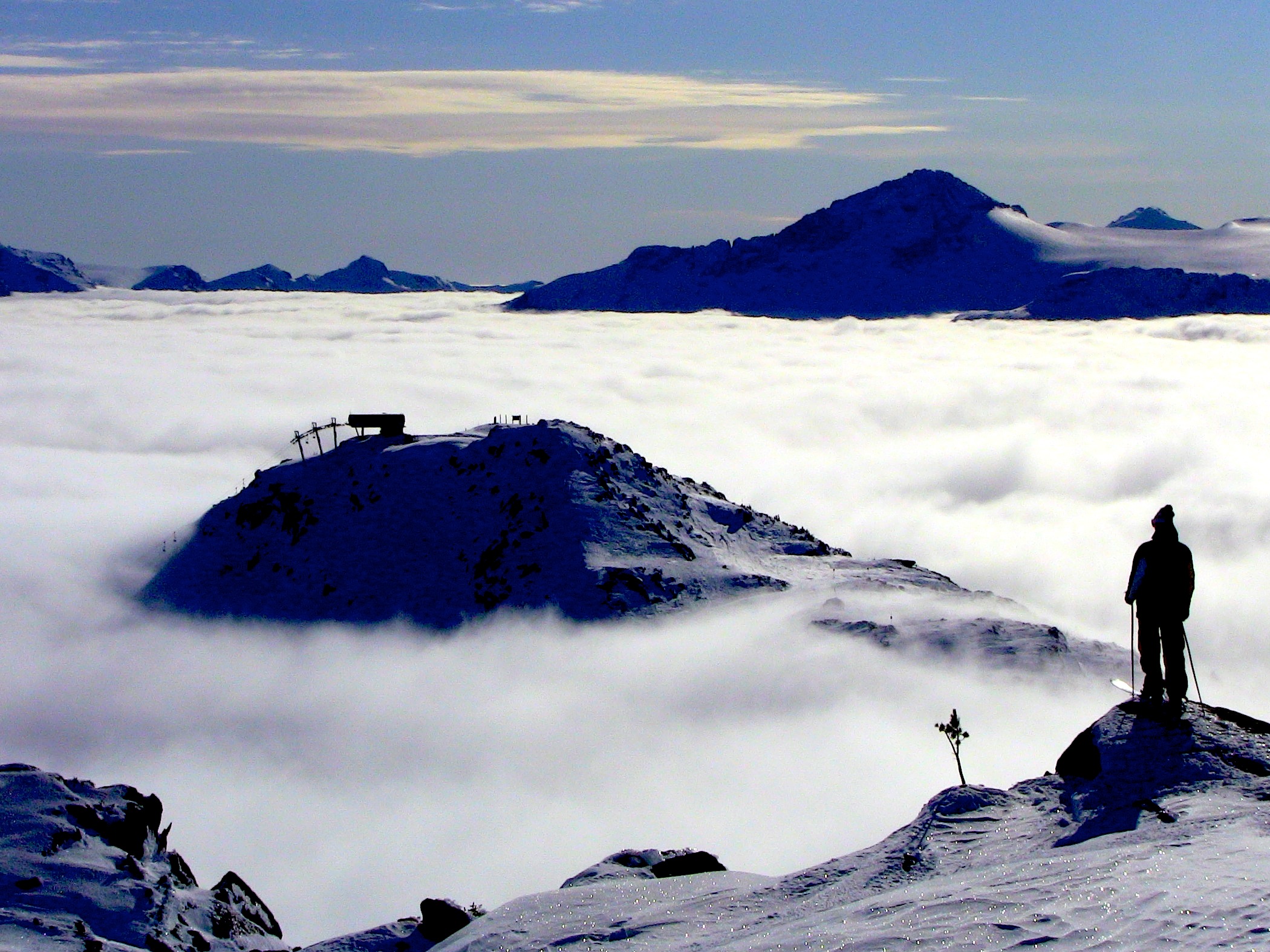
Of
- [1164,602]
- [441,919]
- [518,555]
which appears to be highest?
[518,555]

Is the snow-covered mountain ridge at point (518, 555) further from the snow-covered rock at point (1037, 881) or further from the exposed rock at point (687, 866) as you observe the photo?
the snow-covered rock at point (1037, 881)

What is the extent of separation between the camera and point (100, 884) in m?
21.2

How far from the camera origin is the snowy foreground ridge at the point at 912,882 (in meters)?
12.9

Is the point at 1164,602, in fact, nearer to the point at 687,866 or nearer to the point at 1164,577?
the point at 1164,577

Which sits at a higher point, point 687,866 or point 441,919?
point 687,866

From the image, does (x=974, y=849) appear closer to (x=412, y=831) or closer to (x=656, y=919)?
(x=656, y=919)

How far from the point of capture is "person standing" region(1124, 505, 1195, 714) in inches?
693

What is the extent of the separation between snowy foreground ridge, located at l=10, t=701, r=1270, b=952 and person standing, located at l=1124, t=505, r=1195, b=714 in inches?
21.2

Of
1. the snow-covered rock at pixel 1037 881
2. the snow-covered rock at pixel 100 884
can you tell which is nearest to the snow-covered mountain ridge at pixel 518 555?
the snow-covered rock at pixel 100 884

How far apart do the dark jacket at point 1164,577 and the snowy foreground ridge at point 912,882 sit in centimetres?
154

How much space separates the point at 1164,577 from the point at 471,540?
→ 4519 cm

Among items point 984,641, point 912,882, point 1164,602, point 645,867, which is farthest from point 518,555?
point 912,882

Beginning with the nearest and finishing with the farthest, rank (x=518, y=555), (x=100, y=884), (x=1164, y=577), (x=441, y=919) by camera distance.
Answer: (x=1164, y=577) < (x=441, y=919) < (x=100, y=884) < (x=518, y=555)

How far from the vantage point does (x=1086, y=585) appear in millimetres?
125375
